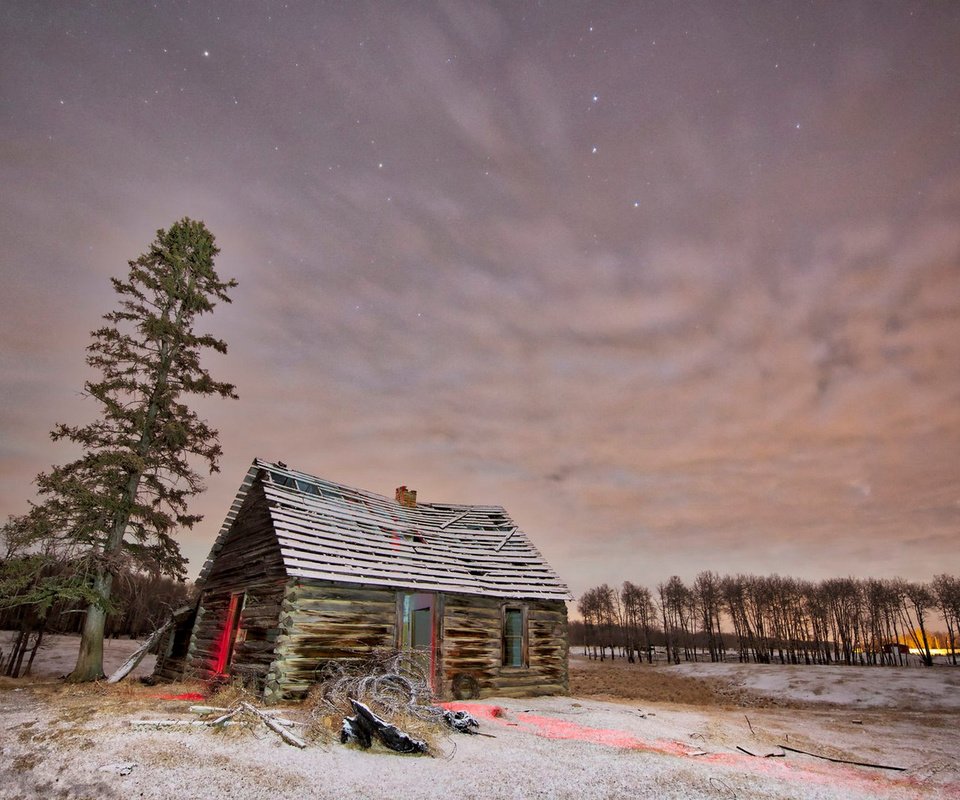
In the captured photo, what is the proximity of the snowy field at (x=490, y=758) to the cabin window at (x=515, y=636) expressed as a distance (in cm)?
244

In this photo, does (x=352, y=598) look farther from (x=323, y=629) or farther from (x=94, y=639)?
(x=94, y=639)

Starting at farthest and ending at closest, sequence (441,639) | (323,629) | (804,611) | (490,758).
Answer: (804,611)
(441,639)
(323,629)
(490,758)

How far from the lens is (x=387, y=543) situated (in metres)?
17.3

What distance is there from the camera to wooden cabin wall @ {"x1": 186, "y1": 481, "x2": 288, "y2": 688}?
13.9 metres

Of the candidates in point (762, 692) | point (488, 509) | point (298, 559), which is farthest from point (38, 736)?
point (762, 692)

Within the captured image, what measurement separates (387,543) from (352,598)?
2.93 metres

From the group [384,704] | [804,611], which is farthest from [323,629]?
[804,611]

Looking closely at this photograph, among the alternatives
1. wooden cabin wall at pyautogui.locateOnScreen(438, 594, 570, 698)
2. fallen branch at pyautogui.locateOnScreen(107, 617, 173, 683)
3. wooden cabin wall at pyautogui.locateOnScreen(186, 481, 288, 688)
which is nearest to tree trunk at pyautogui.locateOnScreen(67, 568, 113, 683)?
fallen branch at pyautogui.locateOnScreen(107, 617, 173, 683)

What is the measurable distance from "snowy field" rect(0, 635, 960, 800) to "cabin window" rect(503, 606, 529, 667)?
2.44m

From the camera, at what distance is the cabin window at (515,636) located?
17.5m

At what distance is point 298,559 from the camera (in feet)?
45.7

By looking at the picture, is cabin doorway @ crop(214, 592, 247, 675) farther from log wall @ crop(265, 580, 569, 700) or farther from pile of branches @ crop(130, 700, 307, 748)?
pile of branches @ crop(130, 700, 307, 748)

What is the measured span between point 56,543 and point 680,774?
57.2 feet

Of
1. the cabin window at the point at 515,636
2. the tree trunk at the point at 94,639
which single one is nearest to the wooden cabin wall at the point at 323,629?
the cabin window at the point at 515,636
